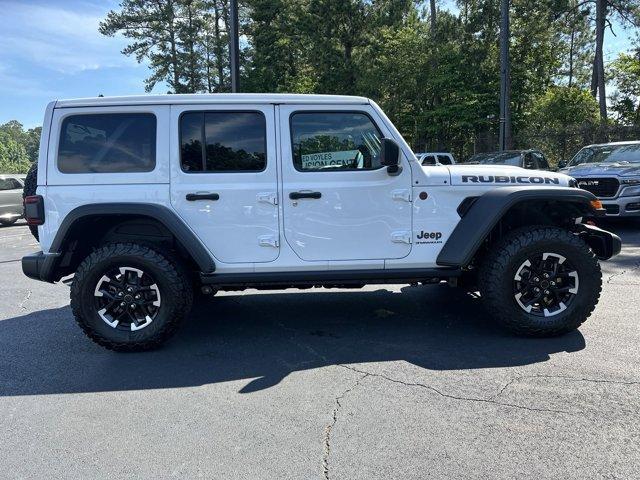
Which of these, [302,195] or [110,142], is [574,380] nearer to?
[302,195]

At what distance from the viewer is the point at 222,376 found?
3.73m

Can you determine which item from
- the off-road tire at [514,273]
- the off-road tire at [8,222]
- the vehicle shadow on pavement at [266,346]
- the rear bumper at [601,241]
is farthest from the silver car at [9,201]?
the rear bumper at [601,241]

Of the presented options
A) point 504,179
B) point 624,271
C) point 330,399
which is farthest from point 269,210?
point 624,271

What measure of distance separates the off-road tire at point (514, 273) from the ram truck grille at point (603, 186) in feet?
20.9

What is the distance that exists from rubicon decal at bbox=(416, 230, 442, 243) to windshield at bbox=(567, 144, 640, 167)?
27.0ft

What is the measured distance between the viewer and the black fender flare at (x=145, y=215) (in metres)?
4.03

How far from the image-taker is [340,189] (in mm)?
4176

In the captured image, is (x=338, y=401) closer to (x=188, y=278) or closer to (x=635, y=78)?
(x=188, y=278)

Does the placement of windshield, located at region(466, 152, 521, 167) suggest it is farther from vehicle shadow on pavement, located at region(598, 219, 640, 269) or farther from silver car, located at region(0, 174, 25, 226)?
silver car, located at region(0, 174, 25, 226)

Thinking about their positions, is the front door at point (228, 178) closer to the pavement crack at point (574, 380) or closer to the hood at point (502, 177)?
the hood at point (502, 177)

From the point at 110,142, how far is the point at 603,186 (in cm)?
915

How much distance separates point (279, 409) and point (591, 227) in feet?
11.0

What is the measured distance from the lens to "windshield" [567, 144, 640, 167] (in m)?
10.5

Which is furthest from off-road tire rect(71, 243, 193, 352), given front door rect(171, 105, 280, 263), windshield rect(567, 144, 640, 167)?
windshield rect(567, 144, 640, 167)
